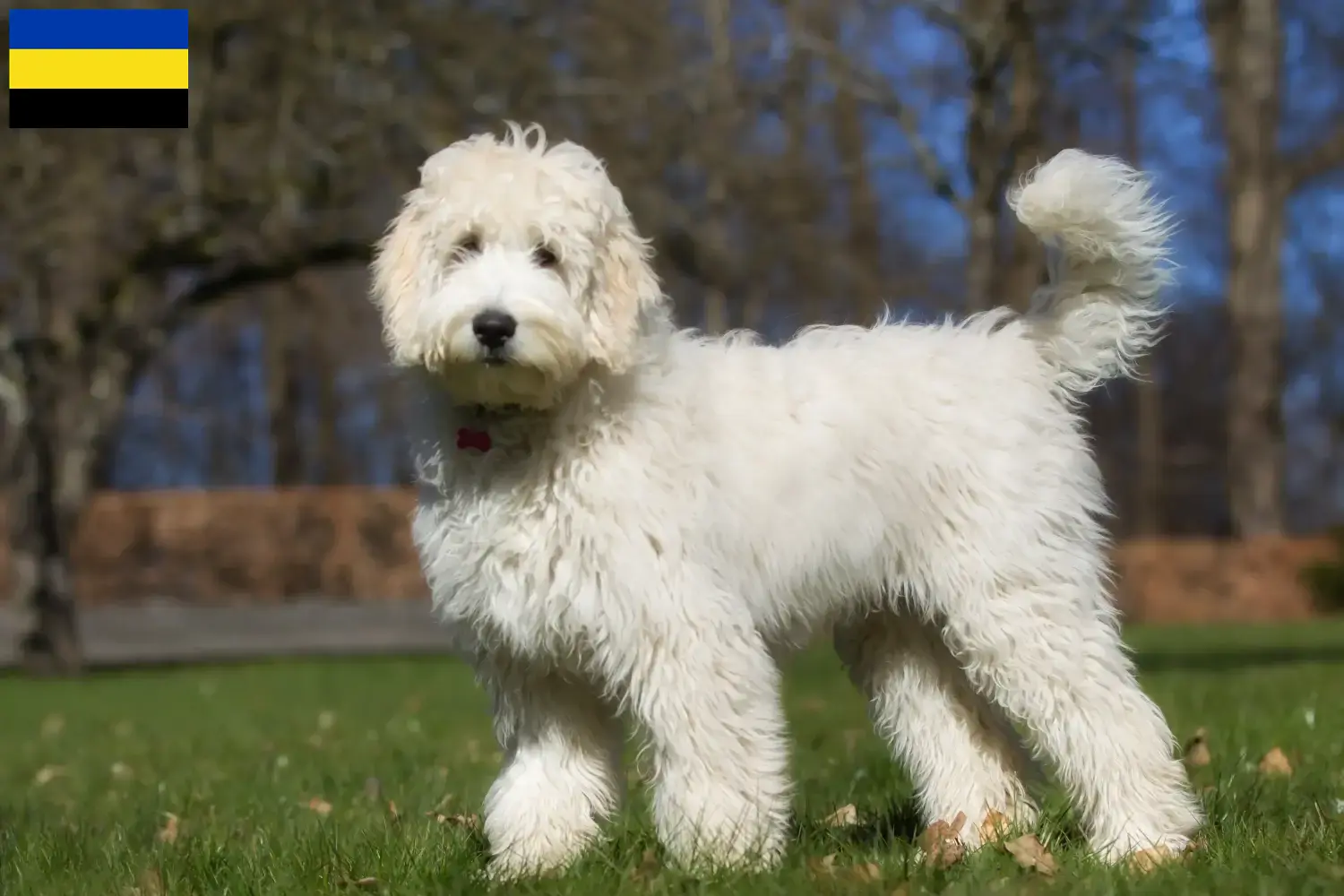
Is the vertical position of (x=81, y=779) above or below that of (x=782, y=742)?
below

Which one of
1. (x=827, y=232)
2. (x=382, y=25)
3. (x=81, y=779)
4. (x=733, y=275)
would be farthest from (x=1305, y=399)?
(x=81, y=779)

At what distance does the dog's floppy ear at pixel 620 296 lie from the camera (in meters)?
4.38

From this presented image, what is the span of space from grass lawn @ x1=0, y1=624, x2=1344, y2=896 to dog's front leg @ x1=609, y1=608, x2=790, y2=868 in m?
0.14

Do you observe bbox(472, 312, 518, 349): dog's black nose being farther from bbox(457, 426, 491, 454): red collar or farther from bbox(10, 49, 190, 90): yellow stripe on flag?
bbox(10, 49, 190, 90): yellow stripe on flag

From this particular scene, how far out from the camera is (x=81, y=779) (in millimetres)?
7992

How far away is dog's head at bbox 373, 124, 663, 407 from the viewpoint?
4.16m

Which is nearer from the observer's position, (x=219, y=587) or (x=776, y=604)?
(x=776, y=604)

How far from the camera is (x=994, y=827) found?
4.63m

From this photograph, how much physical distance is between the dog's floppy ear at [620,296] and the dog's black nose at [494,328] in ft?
0.99

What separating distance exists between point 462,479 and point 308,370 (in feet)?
108

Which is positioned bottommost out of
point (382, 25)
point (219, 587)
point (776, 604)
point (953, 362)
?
point (219, 587)

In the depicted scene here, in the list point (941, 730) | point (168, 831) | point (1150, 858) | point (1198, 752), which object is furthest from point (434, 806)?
point (1198, 752)

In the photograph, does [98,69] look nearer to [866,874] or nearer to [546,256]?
[546,256]

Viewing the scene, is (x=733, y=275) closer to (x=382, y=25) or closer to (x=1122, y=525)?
(x=382, y=25)
